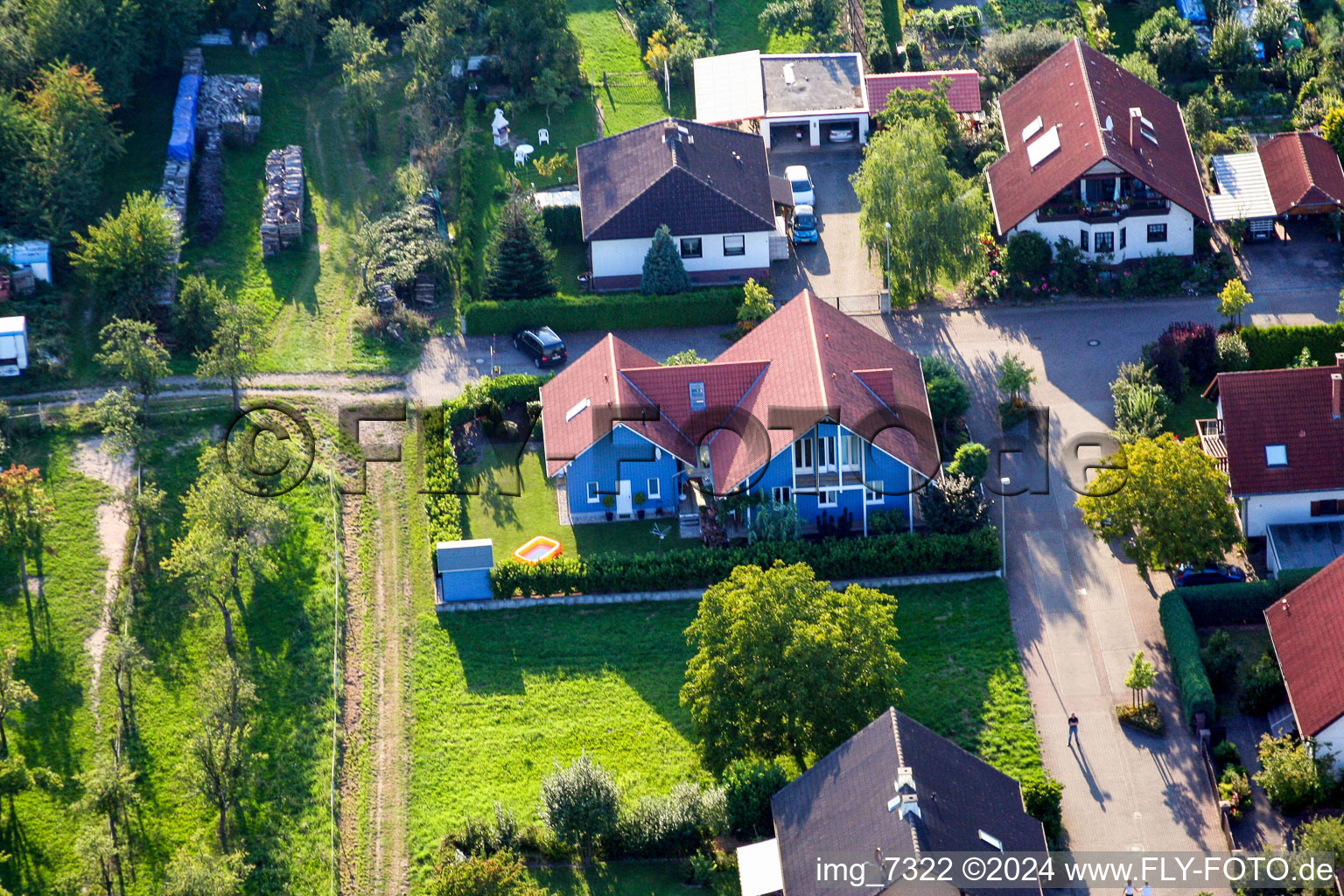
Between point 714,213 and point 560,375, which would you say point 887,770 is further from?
point 714,213

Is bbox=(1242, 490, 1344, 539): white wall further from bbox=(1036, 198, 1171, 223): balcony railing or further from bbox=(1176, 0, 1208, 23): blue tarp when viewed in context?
bbox=(1176, 0, 1208, 23): blue tarp

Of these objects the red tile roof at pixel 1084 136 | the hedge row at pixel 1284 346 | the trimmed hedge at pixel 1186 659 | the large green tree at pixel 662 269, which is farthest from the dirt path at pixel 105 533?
the hedge row at pixel 1284 346

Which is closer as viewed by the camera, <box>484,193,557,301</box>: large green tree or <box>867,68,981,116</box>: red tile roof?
<box>484,193,557,301</box>: large green tree

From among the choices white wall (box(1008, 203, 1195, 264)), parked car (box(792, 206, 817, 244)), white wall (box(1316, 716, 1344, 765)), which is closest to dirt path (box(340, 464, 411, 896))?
parked car (box(792, 206, 817, 244))

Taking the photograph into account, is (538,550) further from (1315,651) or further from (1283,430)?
(1283,430)

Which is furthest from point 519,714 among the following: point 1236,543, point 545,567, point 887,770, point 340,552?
point 1236,543

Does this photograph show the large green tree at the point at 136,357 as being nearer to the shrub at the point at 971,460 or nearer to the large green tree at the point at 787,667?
the large green tree at the point at 787,667

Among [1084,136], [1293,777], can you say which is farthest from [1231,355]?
[1293,777]
